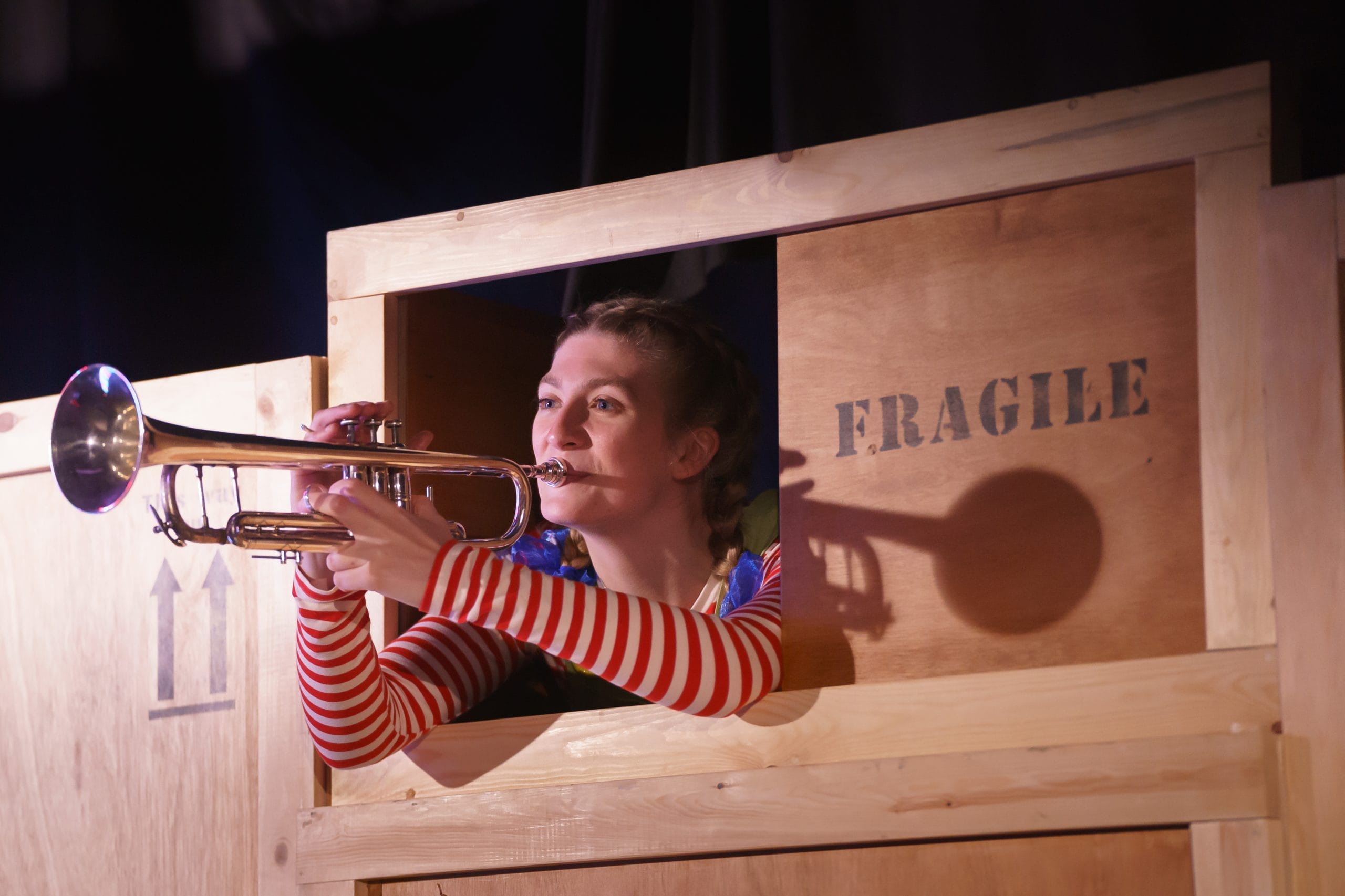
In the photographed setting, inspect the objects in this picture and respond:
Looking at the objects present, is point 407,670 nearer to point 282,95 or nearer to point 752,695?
point 752,695

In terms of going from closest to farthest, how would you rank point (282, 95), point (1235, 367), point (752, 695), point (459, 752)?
point (1235, 367), point (752, 695), point (459, 752), point (282, 95)

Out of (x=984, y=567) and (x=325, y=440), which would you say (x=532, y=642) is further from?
(x=984, y=567)

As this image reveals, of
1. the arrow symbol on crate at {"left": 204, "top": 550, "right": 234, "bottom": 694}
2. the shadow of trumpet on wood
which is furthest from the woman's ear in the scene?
the arrow symbol on crate at {"left": 204, "top": 550, "right": 234, "bottom": 694}

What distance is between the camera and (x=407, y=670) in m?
2.01

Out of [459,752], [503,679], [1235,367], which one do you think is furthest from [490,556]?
[1235,367]

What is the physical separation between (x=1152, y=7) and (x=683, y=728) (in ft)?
4.34

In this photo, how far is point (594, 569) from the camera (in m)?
2.28

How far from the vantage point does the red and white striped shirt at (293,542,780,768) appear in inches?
67.9

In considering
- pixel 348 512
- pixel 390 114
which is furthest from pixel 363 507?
pixel 390 114

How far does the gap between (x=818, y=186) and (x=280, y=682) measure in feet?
3.34

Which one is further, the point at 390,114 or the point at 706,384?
the point at 390,114

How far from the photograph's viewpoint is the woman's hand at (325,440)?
187 centimetres

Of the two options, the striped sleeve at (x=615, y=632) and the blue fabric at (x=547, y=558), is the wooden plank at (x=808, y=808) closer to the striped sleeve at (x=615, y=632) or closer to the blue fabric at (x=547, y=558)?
the striped sleeve at (x=615, y=632)

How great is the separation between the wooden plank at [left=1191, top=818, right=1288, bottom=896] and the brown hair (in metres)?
0.85
